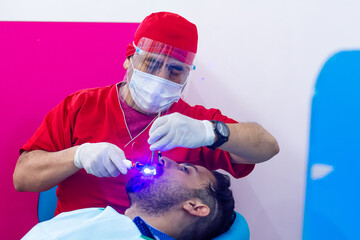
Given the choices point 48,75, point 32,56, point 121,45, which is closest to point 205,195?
point 121,45

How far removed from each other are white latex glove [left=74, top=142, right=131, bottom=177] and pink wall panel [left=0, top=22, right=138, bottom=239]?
76 centimetres

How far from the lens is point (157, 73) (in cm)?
122

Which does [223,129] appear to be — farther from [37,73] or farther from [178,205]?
[37,73]

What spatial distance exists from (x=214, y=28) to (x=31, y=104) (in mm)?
1046

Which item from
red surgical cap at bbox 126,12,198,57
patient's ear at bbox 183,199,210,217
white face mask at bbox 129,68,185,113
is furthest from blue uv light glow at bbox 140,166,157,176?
red surgical cap at bbox 126,12,198,57

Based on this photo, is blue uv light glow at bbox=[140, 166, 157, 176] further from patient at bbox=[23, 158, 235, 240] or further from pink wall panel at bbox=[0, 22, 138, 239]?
pink wall panel at bbox=[0, 22, 138, 239]

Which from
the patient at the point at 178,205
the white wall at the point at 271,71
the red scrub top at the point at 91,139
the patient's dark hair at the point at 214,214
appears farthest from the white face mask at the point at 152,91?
the white wall at the point at 271,71

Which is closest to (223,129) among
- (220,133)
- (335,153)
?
(220,133)

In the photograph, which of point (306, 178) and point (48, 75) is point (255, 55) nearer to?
point (306, 178)

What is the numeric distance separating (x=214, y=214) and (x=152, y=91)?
1.54 ft

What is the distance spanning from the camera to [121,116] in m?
1.34

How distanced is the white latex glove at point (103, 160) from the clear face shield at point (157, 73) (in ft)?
0.79

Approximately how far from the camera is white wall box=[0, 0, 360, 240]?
1.45 meters

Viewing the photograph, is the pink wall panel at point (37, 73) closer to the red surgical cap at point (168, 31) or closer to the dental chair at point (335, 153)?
the red surgical cap at point (168, 31)
